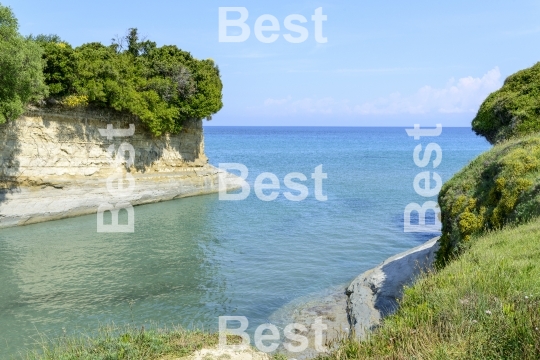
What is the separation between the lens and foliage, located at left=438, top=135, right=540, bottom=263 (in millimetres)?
13258

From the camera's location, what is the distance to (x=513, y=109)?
21.5 metres

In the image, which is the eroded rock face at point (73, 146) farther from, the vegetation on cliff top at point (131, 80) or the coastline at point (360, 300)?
the coastline at point (360, 300)

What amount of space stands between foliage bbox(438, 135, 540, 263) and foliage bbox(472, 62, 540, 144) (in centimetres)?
478

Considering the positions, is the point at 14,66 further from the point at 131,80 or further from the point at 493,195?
the point at 493,195

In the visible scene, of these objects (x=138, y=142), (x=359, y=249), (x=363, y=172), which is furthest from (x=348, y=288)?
(x=363, y=172)

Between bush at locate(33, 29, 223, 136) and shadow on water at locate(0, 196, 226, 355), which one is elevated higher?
bush at locate(33, 29, 223, 136)

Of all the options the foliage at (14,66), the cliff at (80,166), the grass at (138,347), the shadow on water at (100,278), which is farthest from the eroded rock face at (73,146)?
the grass at (138,347)

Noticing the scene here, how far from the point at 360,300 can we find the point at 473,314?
10.2 meters

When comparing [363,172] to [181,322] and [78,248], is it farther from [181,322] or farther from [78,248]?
[181,322]

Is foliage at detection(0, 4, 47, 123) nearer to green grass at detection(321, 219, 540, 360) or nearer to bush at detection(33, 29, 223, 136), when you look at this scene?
bush at detection(33, 29, 223, 136)

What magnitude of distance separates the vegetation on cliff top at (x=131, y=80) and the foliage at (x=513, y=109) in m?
25.7

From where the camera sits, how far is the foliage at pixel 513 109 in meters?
20.5

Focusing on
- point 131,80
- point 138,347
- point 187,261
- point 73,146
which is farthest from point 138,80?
point 138,347

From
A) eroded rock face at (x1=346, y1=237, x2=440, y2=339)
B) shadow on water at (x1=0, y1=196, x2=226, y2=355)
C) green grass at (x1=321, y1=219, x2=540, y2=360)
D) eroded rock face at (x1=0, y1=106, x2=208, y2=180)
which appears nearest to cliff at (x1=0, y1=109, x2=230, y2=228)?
eroded rock face at (x1=0, y1=106, x2=208, y2=180)
